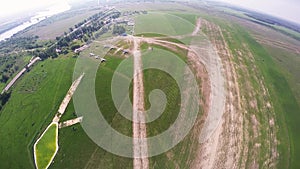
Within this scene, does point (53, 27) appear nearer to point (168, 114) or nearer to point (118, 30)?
point (118, 30)

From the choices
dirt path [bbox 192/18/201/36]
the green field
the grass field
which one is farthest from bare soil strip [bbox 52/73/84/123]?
dirt path [bbox 192/18/201/36]

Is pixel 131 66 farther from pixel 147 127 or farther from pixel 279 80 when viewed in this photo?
pixel 279 80

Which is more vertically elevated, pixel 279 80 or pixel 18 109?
pixel 279 80

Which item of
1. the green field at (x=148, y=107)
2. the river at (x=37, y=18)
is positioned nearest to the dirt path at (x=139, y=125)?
the green field at (x=148, y=107)

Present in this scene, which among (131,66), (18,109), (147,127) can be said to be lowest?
(18,109)

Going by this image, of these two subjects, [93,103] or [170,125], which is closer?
[170,125]

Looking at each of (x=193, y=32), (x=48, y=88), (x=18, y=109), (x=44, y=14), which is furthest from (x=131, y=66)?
(x=44, y=14)
